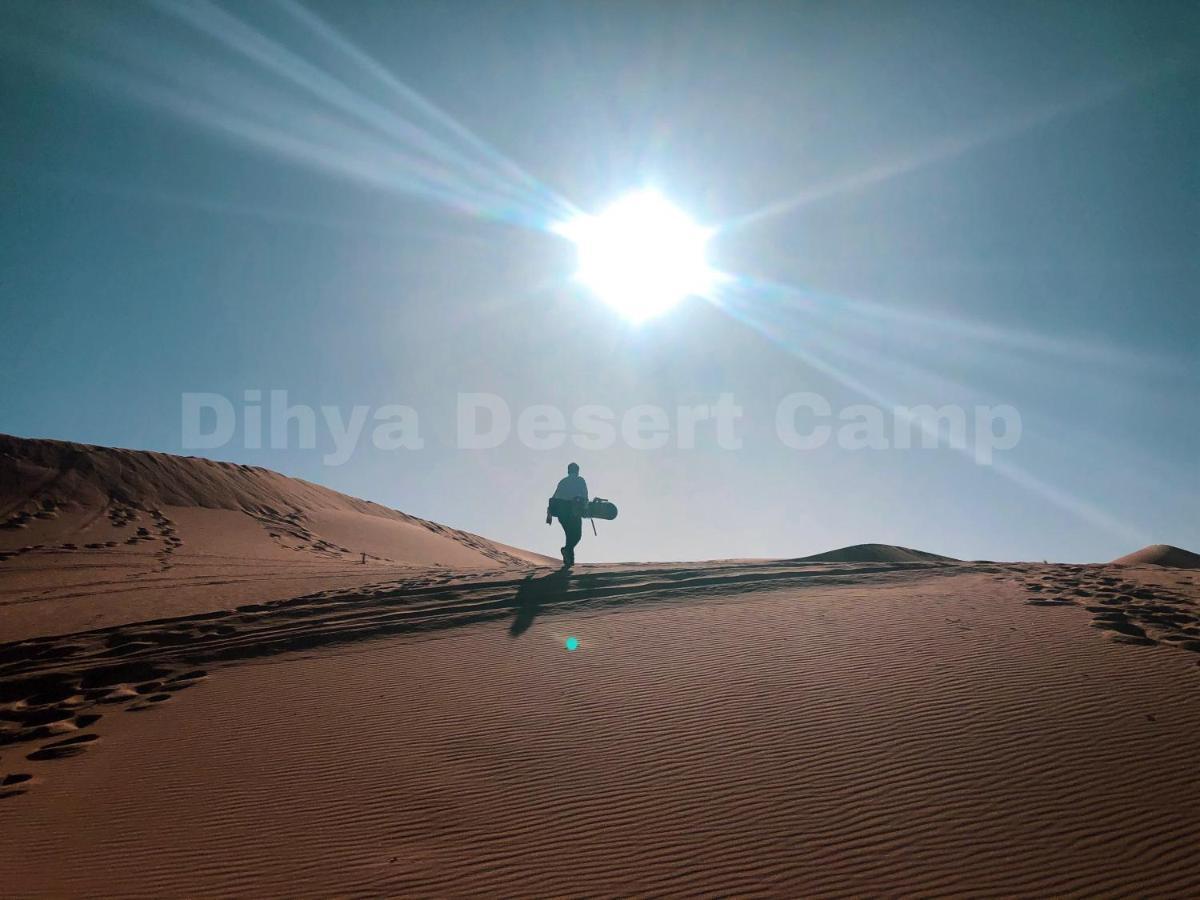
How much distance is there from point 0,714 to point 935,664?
32.1ft

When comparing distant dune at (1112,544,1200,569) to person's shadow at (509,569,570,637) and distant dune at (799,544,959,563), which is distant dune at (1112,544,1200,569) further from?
person's shadow at (509,569,570,637)

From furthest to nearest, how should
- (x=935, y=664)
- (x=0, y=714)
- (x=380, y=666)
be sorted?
(x=380, y=666), (x=0, y=714), (x=935, y=664)

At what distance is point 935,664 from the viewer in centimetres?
637

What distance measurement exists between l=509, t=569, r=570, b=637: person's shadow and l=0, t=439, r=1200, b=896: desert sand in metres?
0.11

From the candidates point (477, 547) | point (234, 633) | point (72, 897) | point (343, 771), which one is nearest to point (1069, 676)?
point (343, 771)

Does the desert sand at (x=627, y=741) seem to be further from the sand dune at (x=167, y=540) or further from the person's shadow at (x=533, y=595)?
the sand dune at (x=167, y=540)

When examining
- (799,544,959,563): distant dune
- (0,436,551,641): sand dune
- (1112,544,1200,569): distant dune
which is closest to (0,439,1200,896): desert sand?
(0,436,551,641): sand dune

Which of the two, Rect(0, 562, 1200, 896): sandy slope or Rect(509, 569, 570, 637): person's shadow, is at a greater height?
Rect(509, 569, 570, 637): person's shadow

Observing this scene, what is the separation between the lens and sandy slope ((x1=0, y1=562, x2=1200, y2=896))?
3.77 metres

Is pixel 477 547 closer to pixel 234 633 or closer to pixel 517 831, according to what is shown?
pixel 234 633

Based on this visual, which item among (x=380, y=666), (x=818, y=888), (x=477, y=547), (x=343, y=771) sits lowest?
(x=818, y=888)

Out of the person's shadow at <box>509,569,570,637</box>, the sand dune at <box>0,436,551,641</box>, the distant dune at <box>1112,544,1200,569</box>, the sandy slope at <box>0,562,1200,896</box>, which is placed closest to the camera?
the sandy slope at <box>0,562,1200,896</box>

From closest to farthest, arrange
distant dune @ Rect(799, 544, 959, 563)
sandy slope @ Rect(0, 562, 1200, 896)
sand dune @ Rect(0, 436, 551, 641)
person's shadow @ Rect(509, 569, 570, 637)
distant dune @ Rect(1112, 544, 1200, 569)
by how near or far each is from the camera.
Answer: sandy slope @ Rect(0, 562, 1200, 896), person's shadow @ Rect(509, 569, 570, 637), sand dune @ Rect(0, 436, 551, 641), distant dune @ Rect(799, 544, 959, 563), distant dune @ Rect(1112, 544, 1200, 569)

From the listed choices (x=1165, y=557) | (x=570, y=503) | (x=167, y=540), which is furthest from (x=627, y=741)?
(x=1165, y=557)
